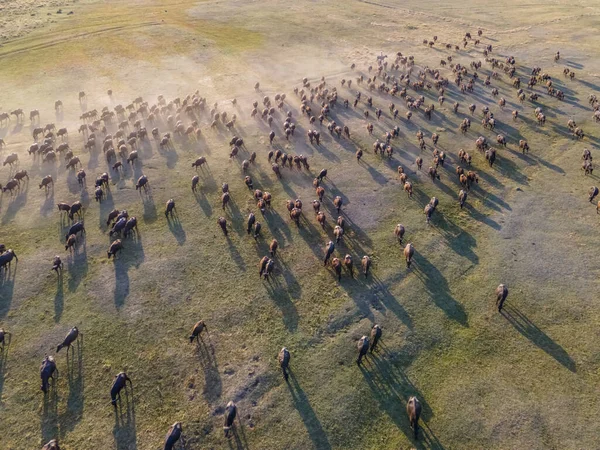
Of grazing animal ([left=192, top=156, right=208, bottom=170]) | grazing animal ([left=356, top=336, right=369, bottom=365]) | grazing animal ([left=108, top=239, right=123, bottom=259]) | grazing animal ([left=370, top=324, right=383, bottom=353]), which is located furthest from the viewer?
grazing animal ([left=192, top=156, right=208, bottom=170])

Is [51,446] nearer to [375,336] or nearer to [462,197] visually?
[375,336]

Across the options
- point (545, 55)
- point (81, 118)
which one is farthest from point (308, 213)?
point (545, 55)

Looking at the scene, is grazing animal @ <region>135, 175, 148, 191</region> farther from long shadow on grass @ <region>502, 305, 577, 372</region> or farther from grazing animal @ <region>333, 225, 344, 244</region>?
long shadow on grass @ <region>502, 305, 577, 372</region>

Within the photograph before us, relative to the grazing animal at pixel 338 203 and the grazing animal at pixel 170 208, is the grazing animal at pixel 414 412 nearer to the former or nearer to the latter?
the grazing animal at pixel 338 203

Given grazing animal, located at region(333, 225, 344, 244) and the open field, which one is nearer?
the open field

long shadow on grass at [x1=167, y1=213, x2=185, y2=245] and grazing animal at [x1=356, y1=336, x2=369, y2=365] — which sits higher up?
A: long shadow on grass at [x1=167, y1=213, x2=185, y2=245]

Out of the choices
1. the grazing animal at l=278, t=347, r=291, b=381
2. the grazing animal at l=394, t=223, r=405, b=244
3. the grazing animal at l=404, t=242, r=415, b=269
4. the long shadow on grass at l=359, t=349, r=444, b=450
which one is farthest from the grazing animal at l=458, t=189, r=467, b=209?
the grazing animal at l=278, t=347, r=291, b=381

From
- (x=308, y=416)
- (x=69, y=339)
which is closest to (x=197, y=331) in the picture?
(x=69, y=339)

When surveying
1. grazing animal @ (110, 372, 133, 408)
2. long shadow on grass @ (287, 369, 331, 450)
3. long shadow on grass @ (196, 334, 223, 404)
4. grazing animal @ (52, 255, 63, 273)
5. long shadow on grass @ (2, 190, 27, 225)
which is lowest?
long shadow on grass @ (287, 369, 331, 450)
